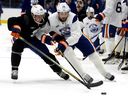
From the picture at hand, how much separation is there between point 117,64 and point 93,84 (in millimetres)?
1512

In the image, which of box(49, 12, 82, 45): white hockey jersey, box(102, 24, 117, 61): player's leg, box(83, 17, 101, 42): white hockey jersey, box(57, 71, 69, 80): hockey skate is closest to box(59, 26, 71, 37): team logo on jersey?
box(49, 12, 82, 45): white hockey jersey

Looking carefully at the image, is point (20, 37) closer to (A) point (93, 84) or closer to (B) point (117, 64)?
(A) point (93, 84)

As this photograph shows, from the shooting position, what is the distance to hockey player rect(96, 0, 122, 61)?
16.4 ft

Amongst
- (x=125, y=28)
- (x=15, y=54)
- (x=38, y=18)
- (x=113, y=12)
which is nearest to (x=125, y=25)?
(x=125, y=28)

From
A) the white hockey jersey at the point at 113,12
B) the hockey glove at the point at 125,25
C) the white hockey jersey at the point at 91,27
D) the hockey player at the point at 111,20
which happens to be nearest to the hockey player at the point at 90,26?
the white hockey jersey at the point at 91,27

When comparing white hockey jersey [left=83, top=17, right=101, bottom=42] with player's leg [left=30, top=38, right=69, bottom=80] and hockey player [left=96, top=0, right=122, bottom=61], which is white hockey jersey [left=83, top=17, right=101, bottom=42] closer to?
hockey player [left=96, top=0, right=122, bottom=61]

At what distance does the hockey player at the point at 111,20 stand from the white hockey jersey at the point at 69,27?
1.10 meters

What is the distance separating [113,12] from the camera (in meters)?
5.13

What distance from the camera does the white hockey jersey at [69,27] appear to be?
12.6 ft

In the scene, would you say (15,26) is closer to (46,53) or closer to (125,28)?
(46,53)

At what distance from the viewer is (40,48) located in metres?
4.02

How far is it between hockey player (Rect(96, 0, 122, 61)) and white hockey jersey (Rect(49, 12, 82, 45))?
1.10m

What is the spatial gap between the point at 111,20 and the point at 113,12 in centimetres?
11

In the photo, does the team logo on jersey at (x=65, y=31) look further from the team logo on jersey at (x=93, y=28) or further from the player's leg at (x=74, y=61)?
the team logo on jersey at (x=93, y=28)
